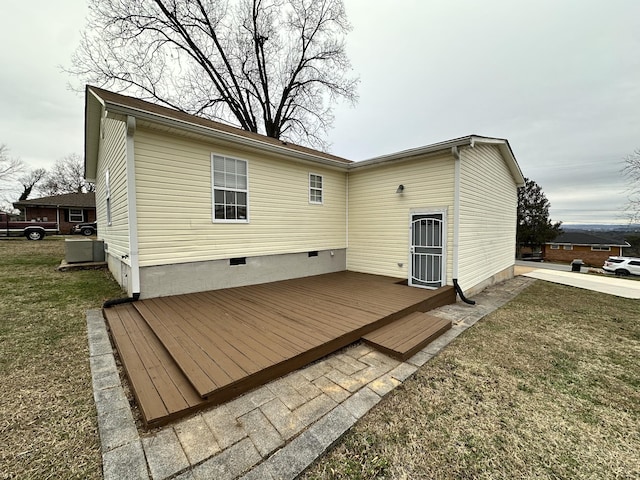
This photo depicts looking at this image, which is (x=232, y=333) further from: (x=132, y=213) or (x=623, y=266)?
(x=623, y=266)

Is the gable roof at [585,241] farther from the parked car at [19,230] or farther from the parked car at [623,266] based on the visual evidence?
the parked car at [19,230]

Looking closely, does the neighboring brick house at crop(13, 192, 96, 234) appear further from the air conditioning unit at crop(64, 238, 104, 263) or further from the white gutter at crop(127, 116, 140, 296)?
the white gutter at crop(127, 116, 140, 296)

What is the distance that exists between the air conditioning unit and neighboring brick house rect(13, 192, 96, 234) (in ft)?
68.0

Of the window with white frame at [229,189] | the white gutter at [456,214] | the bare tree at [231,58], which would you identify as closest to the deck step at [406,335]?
the white gutter at [456,214]

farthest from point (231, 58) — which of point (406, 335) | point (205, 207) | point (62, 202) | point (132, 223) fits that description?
point (62, 202)

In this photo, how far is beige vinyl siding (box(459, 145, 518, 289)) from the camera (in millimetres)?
6062

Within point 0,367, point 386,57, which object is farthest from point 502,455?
point 386,57

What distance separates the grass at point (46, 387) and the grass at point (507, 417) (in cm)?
164

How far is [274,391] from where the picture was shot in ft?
8.11

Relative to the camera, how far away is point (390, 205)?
Answer: 698 centimetres

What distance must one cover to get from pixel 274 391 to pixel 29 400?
211cm

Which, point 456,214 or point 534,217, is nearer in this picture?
point 456,214

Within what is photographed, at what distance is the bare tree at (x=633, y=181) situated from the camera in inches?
551

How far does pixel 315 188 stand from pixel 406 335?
4979mm
